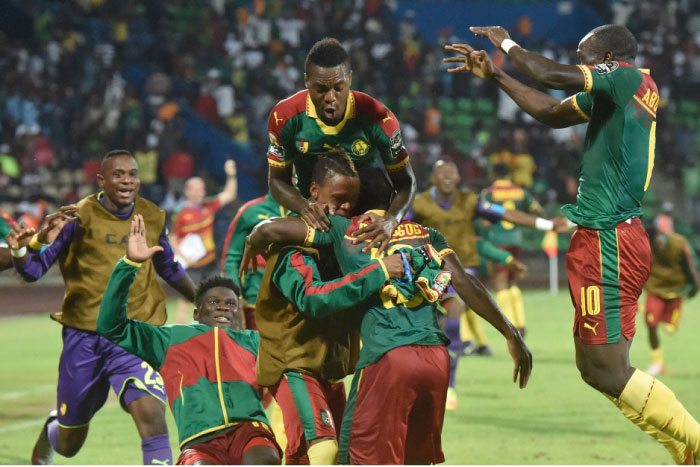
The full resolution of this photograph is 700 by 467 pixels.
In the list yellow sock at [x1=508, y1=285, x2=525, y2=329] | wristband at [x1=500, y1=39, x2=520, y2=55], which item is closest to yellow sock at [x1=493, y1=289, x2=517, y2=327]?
yellow sock at [x1=508, y1=285, x2=525, y2=329]

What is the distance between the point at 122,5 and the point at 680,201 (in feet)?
47.2

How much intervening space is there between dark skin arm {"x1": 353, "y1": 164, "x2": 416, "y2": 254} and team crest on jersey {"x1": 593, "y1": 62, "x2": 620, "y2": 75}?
1130 mm

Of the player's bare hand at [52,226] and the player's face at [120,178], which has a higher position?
the player's face at [120,178]

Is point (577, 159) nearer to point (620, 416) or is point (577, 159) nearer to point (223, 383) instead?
point (620, 416)

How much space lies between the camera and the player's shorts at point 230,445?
5.25 m

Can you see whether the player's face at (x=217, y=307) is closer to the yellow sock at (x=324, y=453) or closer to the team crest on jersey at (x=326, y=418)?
the team crest on jersey at (x=326, y=418)

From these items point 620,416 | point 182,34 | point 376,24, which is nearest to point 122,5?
point 182,34

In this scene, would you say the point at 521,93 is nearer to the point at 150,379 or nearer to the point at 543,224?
the point at 150,379

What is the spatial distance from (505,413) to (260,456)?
4.54 metres

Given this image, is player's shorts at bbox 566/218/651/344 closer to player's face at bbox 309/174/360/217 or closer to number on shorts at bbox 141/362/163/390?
player's face at bbox 309/174/360/217

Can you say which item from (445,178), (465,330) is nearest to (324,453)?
(445,178)

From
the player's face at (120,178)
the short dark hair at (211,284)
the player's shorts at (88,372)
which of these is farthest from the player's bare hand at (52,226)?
the short dark hair at (211,284)

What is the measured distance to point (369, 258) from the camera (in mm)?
4953

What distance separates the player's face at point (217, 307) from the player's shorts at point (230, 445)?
2.02ft
